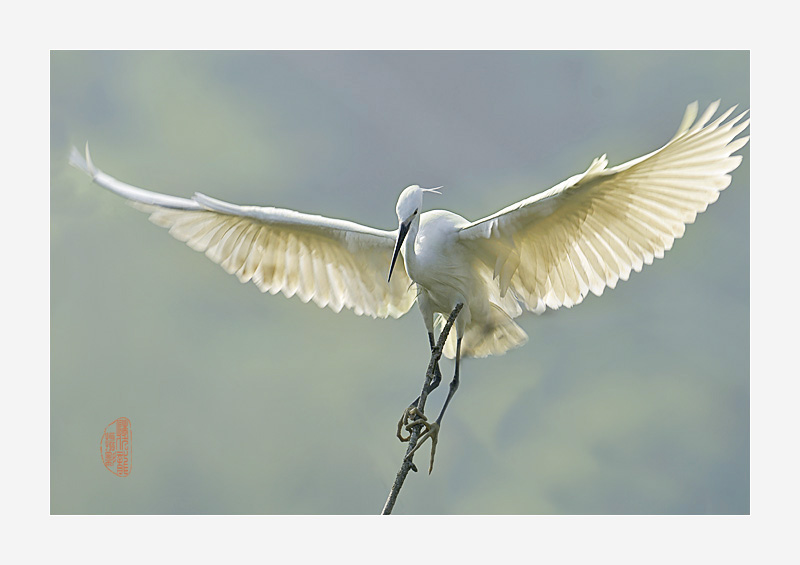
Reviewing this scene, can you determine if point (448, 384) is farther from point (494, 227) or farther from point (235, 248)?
point (235, 248)

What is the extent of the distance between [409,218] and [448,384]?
18.6 inches

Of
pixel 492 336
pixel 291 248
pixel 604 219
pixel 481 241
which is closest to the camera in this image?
pixel 604 219

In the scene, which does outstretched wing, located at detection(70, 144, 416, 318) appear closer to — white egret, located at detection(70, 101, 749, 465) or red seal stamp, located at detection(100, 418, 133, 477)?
white egret, located at detection(70, 101, 749, 465)

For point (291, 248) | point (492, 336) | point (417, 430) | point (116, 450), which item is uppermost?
point (291, 248)

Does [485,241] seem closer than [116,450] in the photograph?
Yes

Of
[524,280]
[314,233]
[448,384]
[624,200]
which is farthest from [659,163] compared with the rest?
[314,233]

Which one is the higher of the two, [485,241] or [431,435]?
[485,241]

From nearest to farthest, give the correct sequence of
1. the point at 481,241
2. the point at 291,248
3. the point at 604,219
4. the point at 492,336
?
the point at 604,219
the point at 481,241
the point at 492,336
the point at 291,248

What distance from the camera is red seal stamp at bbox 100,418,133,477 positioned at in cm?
251

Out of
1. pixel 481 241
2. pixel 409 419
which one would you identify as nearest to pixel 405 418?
pixel 409 419

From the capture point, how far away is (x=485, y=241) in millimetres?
2160

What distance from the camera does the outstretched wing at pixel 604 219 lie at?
192 centimetres

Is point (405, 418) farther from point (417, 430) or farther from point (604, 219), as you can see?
point (604, 219)

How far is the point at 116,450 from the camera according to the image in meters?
2.52
